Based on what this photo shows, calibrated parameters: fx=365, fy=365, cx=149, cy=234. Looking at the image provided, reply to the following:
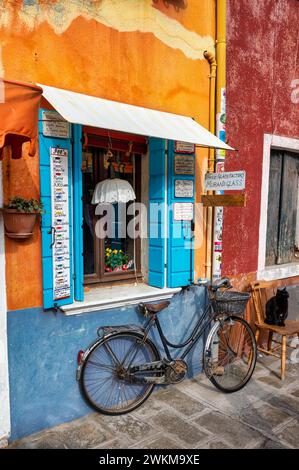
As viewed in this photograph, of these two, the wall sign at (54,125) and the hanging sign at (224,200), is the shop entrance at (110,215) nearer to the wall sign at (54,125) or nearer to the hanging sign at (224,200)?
the wall sign at (54,125)

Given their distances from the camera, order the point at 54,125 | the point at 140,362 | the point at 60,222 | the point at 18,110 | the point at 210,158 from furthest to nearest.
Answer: the point at 210,158, the point at 140,362, the point at 60,222, the point at 54,125, the point at 18,110

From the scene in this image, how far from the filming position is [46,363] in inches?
129

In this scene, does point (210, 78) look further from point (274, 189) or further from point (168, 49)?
point (274, 189)

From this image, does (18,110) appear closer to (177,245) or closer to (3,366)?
(3,366)

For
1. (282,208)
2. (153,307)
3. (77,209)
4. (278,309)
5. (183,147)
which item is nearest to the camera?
(77,209)

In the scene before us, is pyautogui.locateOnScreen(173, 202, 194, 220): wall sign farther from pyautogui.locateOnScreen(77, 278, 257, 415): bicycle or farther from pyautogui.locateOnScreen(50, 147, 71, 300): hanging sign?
Result: pyautogui.locateOnScreen(50, 147, 71, 300): hanging sign

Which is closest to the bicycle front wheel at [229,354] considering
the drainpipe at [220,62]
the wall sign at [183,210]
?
the wall sign at [183,210]

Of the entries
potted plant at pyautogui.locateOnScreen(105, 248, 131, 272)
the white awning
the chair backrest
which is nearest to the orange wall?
the white awning

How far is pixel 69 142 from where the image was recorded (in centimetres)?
329

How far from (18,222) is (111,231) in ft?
4.38

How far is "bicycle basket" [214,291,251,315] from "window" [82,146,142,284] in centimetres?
101

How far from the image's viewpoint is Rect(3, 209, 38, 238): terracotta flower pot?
290cm

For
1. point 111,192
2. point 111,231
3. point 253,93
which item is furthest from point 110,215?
point 253,93
